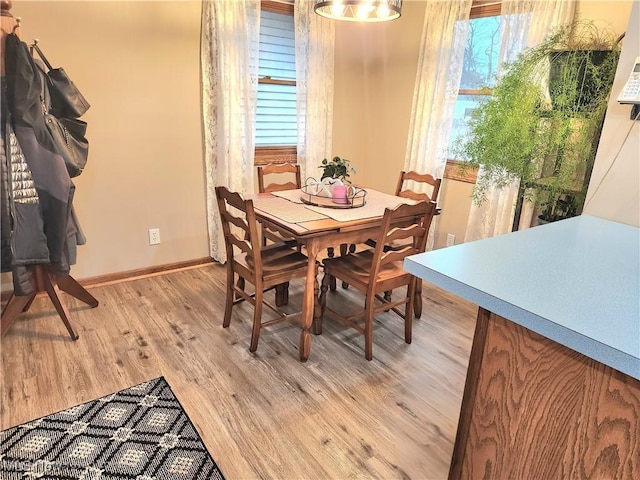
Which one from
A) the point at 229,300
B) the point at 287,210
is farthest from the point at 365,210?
the point at 229,300

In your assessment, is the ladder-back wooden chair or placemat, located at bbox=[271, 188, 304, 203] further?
the ladder-back wooden chair

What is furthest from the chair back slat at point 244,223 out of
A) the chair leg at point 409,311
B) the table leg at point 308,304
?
the chair leg at point 409,311

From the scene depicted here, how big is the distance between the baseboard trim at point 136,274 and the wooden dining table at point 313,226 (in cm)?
124

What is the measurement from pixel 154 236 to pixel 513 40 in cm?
292

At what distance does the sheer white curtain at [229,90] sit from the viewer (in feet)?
10.3

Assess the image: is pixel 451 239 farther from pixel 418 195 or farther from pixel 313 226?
pixel 313 226

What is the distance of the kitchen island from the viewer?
2.94 feet

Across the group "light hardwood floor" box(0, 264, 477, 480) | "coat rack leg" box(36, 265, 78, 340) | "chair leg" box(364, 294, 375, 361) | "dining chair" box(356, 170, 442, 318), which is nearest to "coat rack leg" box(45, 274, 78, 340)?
"coat rack leg" box(36, 265, 78, 340)

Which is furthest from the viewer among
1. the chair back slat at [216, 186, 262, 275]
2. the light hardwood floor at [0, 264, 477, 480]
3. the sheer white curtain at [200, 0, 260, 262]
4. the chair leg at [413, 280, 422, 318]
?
the sheer white curtain at [200, 0, 260, 262]

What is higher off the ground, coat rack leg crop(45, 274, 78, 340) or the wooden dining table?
the wooden dining table

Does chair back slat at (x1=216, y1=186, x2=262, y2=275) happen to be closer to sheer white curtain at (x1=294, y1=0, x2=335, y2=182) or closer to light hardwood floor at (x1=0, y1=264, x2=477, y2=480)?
light hardwood floor at (x1=0, y1=264, x2=477, y2=480)

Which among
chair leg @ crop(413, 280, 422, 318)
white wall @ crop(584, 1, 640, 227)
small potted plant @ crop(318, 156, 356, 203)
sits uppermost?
white wall @ crop(584, 1, 640, 227)

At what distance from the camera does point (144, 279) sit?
11.0 feet

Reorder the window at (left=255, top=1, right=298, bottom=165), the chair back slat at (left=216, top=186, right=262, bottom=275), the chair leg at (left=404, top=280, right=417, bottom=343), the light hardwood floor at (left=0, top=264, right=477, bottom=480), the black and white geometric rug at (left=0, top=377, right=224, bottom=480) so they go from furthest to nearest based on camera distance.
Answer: the window at (left=255, top=1, right=298, bottom=165) < the chair leg at (left=404, top=280, right=417, bottom=343) < the chair back slat at (left=216, top=186, right=262, bottom=275) < the light hardwood floor at (left=0, top=264, right=477, bottom=480) < the black and white geometric rug at (left=0, top=377, right=224, bottom=480)
